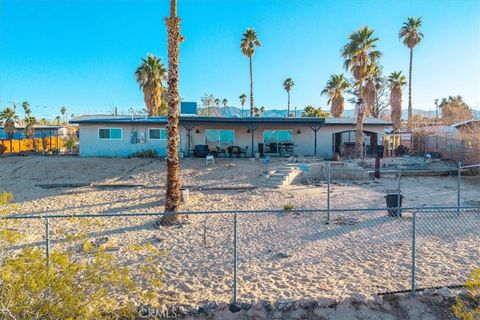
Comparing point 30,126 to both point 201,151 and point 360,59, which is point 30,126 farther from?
point 360,59

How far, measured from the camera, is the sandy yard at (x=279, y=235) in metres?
5.99

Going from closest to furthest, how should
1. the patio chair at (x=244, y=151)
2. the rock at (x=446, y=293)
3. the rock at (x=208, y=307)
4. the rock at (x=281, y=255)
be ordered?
the rock at (x=208, y=307)
the rock at (x=446, y=293)
the rock at (x=281, y=255)
the patio chair at (x=244, y=151)

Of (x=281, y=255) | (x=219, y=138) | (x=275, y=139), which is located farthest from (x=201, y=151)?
(x=281, y=255)

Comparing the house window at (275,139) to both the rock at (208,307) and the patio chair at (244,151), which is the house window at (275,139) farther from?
the rock at (208,307)

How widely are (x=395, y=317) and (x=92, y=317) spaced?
14.3 feet

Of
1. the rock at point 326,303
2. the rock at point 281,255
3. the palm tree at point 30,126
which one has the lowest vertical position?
the rock at point 281,255

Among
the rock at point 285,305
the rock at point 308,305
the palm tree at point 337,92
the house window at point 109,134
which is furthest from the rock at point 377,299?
the palm tree at point 337,92

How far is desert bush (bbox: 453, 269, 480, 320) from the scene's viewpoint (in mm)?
3968

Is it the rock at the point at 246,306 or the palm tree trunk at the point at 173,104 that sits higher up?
the palm tree trunk at the point at 173,104

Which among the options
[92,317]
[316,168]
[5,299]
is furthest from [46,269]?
[316,168]

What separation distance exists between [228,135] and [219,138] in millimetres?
809

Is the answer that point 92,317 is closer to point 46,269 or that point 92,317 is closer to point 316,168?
point 46,269

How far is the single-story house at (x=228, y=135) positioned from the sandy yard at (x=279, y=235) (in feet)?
22.8

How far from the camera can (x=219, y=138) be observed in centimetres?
2641
